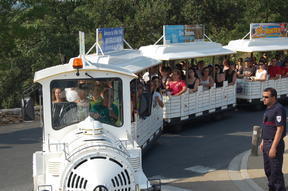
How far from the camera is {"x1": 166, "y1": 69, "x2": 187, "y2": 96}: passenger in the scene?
13.2m

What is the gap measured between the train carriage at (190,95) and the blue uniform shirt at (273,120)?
553cm

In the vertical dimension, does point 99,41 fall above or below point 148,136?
above

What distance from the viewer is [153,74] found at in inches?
525

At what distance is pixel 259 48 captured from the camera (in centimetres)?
1680

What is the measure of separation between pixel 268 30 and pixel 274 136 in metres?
11.5

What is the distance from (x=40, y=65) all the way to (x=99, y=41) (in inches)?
296

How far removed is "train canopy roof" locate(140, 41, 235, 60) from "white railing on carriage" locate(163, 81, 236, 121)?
1.02 m

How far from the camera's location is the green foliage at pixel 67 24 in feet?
51.5

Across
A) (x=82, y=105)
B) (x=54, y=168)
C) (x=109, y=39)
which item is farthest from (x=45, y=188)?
(x=109, y=39)

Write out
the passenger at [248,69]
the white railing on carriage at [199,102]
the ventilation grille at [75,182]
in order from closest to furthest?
the ventilation grille at [75,182], the white railing on carriage at [199,102], the passenger at [248,69]

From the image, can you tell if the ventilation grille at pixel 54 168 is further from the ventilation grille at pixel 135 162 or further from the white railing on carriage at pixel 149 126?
the white railing on carriage at pixel 149 126

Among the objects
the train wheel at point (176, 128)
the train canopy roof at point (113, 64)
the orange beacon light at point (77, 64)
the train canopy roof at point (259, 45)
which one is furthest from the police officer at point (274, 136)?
the train canopy roof at point (259, 45)

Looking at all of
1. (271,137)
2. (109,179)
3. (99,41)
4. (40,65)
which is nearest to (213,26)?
(40,65)

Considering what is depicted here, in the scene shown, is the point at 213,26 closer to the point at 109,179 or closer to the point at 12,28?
the point at 12,28
